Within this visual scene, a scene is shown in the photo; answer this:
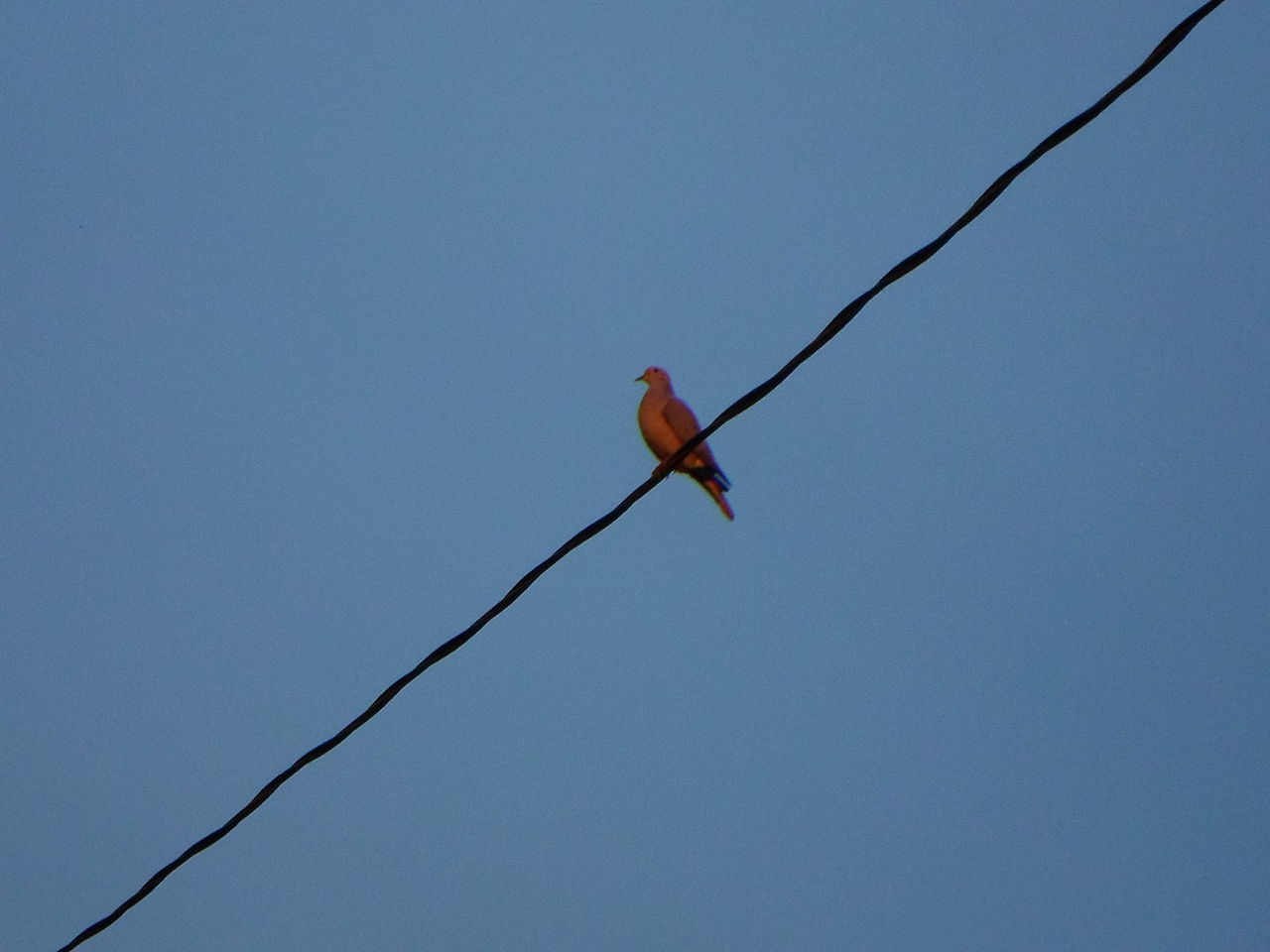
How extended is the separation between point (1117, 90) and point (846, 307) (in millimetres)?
550

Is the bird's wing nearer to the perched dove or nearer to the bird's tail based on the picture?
the perched dove

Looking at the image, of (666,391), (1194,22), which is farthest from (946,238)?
(666,391)

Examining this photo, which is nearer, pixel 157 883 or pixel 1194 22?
pixel 1194 22

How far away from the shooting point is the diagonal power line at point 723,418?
2.11m

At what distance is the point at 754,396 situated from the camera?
8.45ft

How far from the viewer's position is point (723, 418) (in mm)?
2646

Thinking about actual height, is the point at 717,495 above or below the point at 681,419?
below

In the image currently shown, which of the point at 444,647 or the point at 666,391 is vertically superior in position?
the point at 666,391

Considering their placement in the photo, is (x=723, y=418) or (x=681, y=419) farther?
(x=681, y=419)

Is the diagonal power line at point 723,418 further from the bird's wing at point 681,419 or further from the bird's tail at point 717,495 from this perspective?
the bird's wing at point 681,419

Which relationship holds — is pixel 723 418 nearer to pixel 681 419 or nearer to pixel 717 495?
pixel 717 495

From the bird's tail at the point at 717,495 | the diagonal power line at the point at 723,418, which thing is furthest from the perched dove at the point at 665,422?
the diagonal power line at the point at 723,418

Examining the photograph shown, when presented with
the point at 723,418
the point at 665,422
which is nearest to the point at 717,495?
the point at 665,422

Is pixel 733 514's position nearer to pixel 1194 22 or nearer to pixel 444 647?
pixel 444 647
